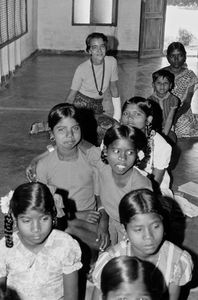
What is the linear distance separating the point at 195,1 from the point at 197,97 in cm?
794

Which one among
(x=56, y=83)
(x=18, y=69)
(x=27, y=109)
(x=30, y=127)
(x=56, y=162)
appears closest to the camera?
(x=56, y=162)

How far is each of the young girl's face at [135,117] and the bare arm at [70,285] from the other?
1.32 metres

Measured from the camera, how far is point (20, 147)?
592 centimetres

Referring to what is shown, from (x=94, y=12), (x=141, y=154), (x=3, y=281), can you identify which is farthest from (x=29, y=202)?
(x=94, y=12)

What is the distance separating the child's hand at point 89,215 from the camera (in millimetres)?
3312

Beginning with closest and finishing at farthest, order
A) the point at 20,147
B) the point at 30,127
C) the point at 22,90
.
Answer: the point at 20,147, the point at 30,127, the point at 22,90

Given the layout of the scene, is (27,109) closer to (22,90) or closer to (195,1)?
(22,90)

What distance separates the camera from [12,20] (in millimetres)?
9242

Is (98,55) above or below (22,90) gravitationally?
above

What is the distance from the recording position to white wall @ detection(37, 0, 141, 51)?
1138cm

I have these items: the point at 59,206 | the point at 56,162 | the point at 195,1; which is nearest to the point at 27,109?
the point at 56,162

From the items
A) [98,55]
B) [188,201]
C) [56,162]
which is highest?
[98,55]

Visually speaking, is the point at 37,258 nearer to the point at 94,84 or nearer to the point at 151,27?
the point at 94,84

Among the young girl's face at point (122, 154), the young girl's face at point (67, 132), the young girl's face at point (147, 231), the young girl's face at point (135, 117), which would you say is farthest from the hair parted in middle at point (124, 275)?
the young girl's face at point (135, 117)
